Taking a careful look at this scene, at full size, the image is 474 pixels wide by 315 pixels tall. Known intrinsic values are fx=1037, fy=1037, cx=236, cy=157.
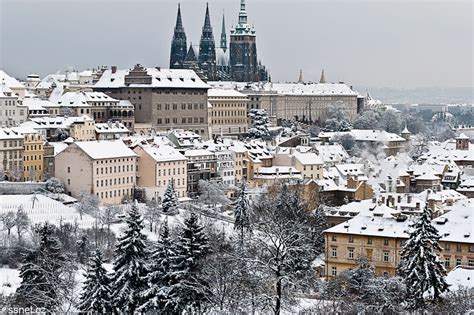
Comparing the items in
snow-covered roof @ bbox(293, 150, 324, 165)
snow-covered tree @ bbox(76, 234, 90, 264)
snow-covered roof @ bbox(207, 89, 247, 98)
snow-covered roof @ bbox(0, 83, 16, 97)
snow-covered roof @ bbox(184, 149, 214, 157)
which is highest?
snow-covered roof @ bbox(207, 89, 247, 98)

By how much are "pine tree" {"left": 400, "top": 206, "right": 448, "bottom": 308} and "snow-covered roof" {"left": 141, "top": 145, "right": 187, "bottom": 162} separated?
27.4 metres

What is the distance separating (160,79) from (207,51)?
31198 mm

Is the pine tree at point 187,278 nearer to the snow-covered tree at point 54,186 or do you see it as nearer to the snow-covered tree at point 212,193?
the snow-covered tree at point 54,186

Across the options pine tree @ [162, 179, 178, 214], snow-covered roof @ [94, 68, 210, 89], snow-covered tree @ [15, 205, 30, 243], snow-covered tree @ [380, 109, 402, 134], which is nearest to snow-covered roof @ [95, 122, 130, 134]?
snow-covered roof @ [94, 68, 210, 89]

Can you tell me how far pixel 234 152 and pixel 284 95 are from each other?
41.4m

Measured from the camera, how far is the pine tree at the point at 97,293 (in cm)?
2452

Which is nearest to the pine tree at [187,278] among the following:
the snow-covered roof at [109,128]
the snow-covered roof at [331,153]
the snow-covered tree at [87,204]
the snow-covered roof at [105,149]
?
the snow-covered tree at [87,204]

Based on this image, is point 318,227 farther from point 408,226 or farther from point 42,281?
point 42,281

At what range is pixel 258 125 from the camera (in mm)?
82375

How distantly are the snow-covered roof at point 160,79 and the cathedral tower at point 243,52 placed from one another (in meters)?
30.2

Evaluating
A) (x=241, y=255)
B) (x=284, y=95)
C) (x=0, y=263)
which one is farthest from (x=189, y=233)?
(x=284, y=95)

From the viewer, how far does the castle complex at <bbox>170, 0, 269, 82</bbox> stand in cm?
9981

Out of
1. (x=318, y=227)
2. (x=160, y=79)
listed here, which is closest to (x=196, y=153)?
(x=160, y=79)

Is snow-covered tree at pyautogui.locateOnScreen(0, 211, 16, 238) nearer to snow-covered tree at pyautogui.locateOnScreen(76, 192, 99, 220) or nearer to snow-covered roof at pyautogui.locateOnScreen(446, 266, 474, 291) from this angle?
snow-covered tree at pyautogui.locateOnScreen(76, 192, 99, 220)
